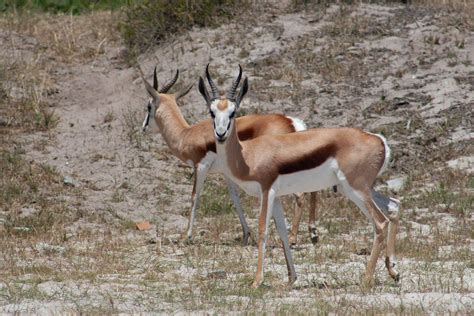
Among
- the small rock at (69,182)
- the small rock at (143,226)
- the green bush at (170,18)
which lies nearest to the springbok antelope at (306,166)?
the small rock at (143,226)

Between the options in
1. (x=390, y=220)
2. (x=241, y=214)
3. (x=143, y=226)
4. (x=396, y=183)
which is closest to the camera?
(x=390, y=220)

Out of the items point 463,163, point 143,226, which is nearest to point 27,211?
point 143,226

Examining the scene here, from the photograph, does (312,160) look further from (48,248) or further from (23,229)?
(23,229)

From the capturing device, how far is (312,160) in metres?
8.97

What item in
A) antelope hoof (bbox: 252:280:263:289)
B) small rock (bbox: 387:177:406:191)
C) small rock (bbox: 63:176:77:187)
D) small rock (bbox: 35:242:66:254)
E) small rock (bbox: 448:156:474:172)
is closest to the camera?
antelope hoof (bbox: 252:280:263:289)

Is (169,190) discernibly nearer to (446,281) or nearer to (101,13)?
(446,281)

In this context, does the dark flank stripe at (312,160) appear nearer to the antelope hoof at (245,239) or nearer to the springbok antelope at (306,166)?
the springbok antelope at (306,166)

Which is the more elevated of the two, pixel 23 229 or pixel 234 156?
pixel 234 156

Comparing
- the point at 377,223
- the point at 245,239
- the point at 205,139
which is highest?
the point at 377,223

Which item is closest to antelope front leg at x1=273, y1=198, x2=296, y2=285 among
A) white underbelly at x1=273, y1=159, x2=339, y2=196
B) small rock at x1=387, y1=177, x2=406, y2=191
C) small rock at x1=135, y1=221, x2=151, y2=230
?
white underbelly at x1=273, y1=159, x2=339, y2=196

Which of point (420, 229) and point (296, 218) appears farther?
point (296, 218)

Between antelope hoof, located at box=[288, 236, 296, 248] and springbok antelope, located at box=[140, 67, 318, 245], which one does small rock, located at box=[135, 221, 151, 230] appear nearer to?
springbok antelope, located at box=[140, 67, 318, 245]

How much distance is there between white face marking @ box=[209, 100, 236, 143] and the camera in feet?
29.5

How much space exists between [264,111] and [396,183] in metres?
2.74
